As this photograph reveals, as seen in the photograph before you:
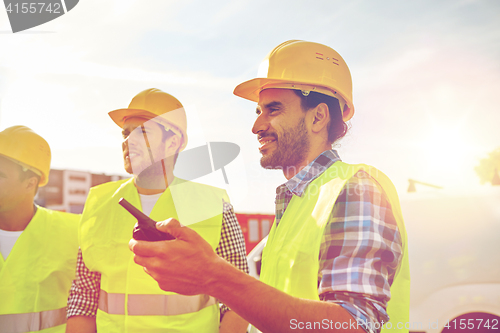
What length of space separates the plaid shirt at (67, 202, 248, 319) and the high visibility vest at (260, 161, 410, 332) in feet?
→ 3.00

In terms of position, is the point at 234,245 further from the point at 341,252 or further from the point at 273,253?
the point at 341,252

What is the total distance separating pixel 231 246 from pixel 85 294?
3.56ft

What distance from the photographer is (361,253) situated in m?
1.21

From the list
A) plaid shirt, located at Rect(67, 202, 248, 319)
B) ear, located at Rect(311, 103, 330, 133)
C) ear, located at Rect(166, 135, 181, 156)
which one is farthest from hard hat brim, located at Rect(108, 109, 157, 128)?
ear, located at Rect(311, 103, 330, 133)

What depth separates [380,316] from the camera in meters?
1.20

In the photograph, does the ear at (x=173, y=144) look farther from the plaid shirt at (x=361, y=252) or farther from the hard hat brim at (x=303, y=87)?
the plaid shirt at (x=361, y=252)


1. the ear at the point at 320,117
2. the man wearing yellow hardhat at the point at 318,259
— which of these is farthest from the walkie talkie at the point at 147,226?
the ear at the point at 320,117

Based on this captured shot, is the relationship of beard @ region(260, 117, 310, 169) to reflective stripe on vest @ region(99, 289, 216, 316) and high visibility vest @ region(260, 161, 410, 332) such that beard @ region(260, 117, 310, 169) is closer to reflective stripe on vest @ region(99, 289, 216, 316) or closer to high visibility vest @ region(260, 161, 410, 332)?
high visibility vest @ region(260, 161, 410, 332)

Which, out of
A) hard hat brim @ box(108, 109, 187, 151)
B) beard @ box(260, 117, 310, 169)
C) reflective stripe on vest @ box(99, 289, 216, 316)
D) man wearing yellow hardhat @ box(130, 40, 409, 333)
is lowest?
reflective stripe on vest @ box(99, 289, 216, 316)

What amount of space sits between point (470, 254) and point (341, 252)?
6.72 ft

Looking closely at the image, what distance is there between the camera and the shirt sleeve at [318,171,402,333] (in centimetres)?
117

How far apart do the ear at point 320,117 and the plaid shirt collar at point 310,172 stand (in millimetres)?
166

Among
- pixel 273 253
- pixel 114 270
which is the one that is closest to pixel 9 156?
pixel 114 270

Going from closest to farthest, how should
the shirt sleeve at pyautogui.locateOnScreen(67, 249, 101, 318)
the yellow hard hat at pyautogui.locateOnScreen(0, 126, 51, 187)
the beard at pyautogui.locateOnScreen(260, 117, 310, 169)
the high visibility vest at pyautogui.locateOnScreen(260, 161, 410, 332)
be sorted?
the high visibility vest at pyautogui.locateOnScreen(260, 161, 410, 332) → the beard at pyautogui.locateOnScreen(260, 117, 310, 169) → the shirt sleeve at pyautogui.locateOnScreen(67, 249, 101, 318) → the yellow hard hat at pyautogui.locateOnScreen(0, 126, 51, 187)
